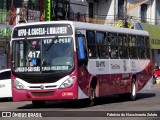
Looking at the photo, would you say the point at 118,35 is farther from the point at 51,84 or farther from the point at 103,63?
the point at 51,84

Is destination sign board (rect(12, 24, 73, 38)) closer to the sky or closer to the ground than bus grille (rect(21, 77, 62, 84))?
closer to the sky

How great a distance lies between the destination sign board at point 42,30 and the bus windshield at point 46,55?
0.66ft

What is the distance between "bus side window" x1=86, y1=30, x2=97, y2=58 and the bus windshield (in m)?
1.41

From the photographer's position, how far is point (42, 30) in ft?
62.5

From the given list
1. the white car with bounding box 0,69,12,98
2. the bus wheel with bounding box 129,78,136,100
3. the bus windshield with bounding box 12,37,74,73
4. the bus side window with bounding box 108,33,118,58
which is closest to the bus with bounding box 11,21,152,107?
the bus windshield with bounding box 12,37,74,73

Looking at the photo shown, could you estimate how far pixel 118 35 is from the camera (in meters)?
22.9

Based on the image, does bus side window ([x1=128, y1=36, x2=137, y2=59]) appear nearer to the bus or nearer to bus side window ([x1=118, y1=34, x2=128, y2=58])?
bus side window ([x1=118, y1=34, x2=128, y2=58])

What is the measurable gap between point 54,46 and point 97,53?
2444mm

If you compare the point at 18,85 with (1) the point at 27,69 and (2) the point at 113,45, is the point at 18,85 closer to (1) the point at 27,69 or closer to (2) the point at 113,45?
(1) the point at 27,69

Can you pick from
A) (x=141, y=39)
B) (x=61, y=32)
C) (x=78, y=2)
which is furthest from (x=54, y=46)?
(x=78, y=2)

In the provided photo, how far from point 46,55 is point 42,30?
99cm

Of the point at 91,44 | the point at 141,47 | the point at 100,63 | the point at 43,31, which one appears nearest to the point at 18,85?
the point at 43,31

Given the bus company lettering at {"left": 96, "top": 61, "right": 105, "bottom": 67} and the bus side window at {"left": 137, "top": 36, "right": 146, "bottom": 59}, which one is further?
the bus side window at {"left": 137, "top": 36, "right": 146, "bottom": 59}

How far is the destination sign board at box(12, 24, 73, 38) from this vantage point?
18.8 m
